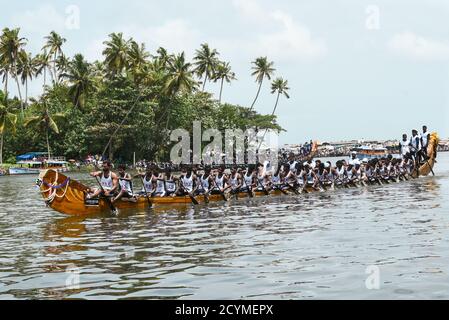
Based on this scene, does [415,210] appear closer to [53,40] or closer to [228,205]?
[228,205]

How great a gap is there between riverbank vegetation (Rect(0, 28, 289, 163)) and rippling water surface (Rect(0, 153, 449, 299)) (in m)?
49.7

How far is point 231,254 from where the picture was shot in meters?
12.8

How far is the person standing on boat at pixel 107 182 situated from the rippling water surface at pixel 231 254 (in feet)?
3.00

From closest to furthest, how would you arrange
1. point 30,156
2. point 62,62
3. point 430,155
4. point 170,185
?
point 170,185
point 430,155
point 30,156
point 62,62

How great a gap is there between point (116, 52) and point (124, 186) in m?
48.4

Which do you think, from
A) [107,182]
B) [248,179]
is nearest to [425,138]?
[248,179]

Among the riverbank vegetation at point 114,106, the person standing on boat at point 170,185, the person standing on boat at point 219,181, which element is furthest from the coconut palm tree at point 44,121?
the person standing on boat at point 170,185

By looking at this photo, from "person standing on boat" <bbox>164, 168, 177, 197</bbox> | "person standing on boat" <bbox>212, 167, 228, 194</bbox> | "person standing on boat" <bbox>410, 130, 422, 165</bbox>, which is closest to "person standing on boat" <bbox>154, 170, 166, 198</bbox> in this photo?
"person standing on boat" <bbox>164, 168, 177, 197</bbox>

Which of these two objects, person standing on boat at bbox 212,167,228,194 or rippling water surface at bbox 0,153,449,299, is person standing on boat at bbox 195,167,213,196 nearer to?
person standing on boat at bbox 212,167,228,194

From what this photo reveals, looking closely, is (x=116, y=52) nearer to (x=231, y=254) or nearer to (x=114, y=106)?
(x=114, y=106)

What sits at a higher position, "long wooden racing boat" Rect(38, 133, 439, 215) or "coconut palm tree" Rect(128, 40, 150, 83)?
"coconut palm tree" Rect(128, 40, 150, 83)


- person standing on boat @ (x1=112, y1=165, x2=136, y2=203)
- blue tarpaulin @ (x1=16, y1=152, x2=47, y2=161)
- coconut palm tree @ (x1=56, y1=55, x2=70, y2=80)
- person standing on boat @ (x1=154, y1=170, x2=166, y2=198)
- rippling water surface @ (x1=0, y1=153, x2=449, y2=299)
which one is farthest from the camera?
coconut palm tree @ (x1=56, y1=55, x2=70, y2=80)

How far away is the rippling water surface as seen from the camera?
9.70m

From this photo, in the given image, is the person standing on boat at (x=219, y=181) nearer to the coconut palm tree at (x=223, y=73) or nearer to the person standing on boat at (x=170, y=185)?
the person standing on boat at (x=170, y=185)
